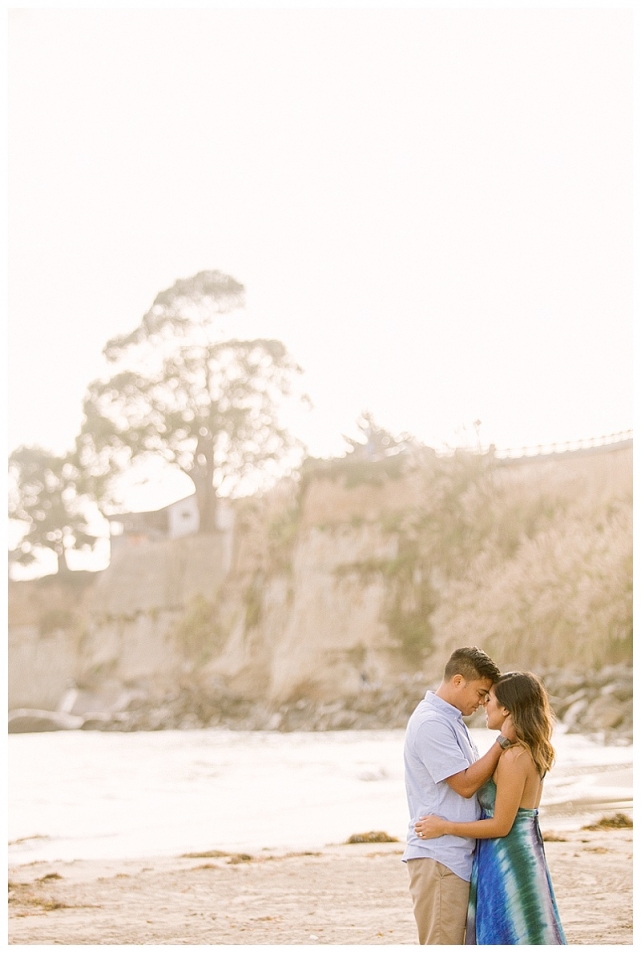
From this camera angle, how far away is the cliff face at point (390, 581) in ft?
47.3

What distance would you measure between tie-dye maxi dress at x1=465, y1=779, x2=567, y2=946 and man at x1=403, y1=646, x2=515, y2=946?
6 cm

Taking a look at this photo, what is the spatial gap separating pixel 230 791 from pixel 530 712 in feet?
33.8

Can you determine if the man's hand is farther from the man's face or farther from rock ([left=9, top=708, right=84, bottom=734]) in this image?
rock ([left=9, top=708, right=84, bottom=734])

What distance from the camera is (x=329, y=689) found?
16.0m

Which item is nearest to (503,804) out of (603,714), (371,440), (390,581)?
(603,714)

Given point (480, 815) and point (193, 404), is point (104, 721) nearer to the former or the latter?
point (193, 404)

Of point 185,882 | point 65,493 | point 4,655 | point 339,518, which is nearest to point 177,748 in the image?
point 339,518

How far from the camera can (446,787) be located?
2086mm

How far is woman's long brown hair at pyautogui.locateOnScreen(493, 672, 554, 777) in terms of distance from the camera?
2027mm

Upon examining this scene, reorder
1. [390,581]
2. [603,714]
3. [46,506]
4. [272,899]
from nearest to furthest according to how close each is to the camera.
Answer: [272,899] < [603,714] < [390,581] < [46,506]

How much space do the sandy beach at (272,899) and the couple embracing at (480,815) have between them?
4.59ft

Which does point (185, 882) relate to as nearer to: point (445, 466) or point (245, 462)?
point (445, 466)

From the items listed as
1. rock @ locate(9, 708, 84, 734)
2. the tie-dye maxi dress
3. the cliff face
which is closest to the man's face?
the tie-dye maxi dress

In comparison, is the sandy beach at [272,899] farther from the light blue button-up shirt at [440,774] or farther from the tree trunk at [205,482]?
the tree trunk at [205,482]
